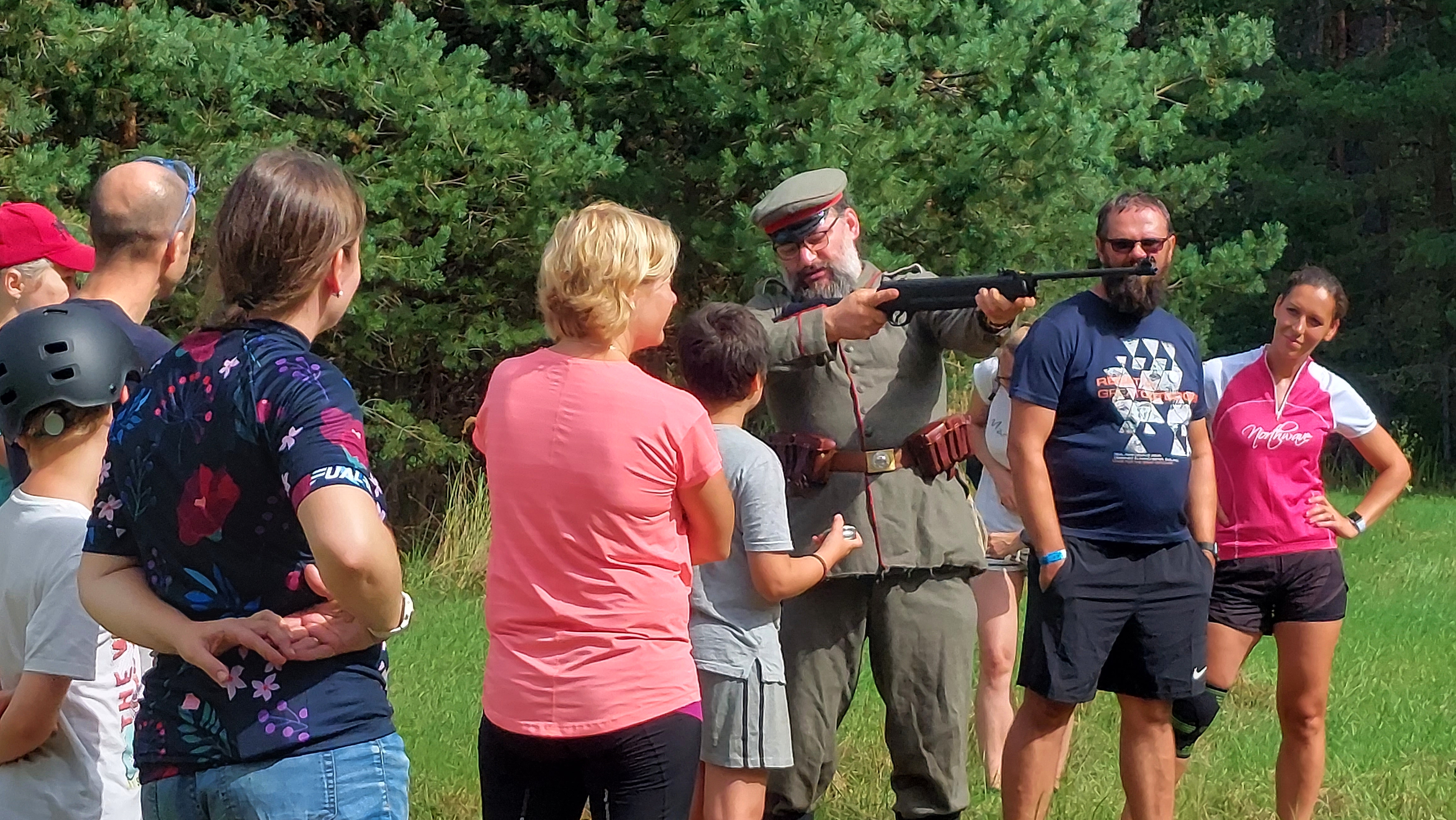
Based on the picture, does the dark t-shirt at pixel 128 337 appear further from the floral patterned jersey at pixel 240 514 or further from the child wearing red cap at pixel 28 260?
the floral patterned jersey at pixel 240 514

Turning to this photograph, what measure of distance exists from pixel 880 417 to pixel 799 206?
26.4 inches

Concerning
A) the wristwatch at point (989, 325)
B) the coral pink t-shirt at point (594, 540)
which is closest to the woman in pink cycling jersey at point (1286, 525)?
the wristwatch at point (989, 325)

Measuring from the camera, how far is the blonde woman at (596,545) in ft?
10.4

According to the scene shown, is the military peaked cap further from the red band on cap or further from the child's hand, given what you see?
the child's hand

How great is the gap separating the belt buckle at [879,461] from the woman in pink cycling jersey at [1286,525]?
1518 millimetres

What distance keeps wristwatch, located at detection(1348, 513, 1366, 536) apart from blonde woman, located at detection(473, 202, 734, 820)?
11.8 feet

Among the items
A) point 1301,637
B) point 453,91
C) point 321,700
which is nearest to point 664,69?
point 453,91

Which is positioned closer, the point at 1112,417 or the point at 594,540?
the point at 594,540

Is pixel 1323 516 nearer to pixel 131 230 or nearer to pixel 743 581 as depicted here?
pixel 743 581

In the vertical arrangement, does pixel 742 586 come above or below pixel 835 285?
below

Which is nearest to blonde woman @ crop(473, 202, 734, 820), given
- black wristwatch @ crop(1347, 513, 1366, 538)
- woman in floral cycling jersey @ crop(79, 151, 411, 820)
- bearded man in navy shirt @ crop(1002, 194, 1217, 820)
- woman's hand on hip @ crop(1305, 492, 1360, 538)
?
woman in floral cycling jersey @ crop(79, 151, 411, 820)

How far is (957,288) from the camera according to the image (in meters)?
4.45

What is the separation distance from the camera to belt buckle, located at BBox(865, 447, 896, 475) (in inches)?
180

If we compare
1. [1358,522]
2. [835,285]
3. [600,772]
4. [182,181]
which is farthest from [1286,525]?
[182,181]
